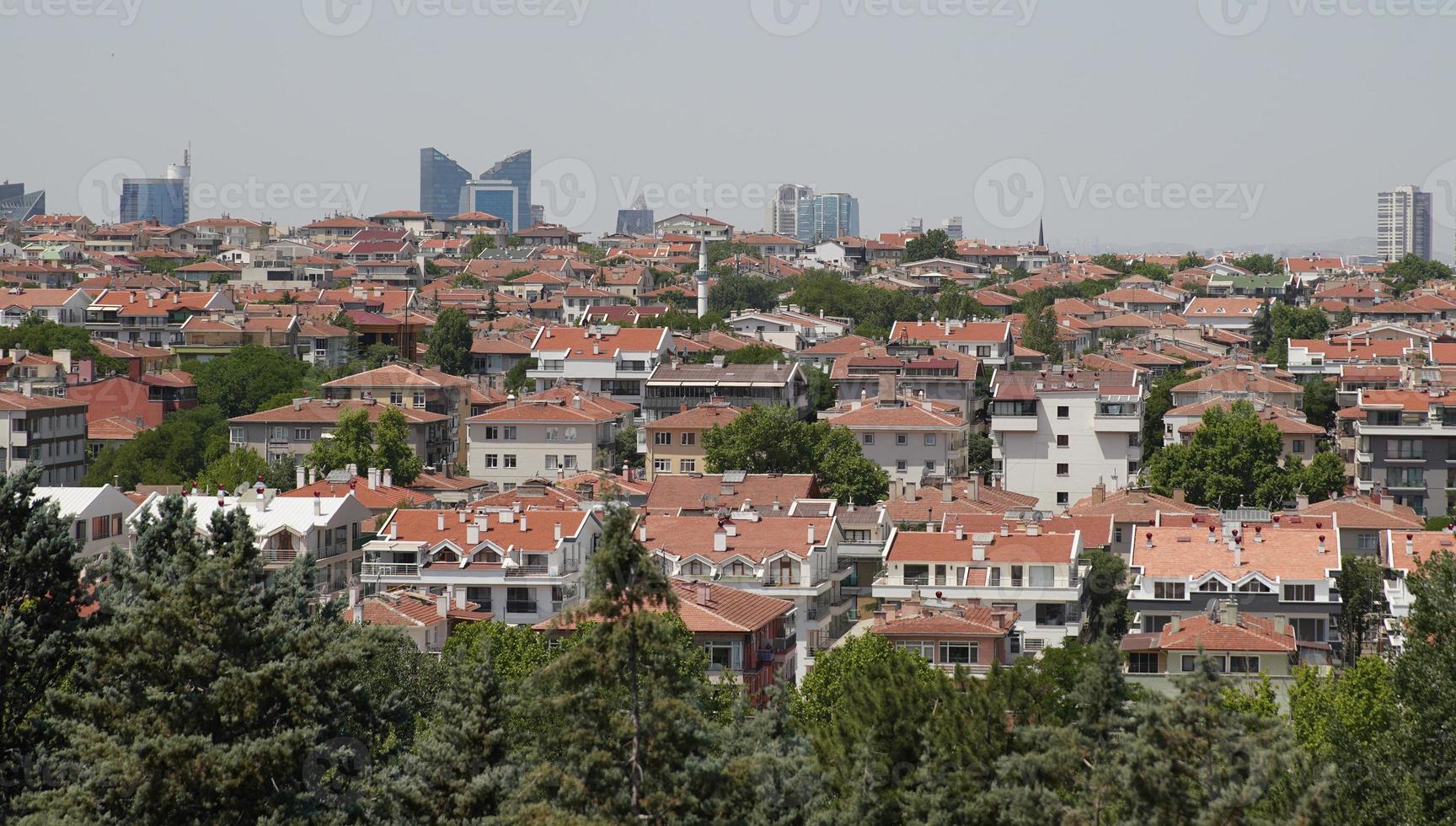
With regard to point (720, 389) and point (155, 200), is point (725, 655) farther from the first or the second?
point (155, 200)

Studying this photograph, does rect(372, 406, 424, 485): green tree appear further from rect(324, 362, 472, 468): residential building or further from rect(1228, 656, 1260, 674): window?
rect(1228, 656, 1260, 674): window

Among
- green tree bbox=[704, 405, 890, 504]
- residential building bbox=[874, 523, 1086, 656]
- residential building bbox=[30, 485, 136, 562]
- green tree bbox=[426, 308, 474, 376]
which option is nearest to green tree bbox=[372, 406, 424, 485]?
green tree bbox=[704, 405, 890, 504]

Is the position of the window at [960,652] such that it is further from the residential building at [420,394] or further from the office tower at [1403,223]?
the office tower at [1403,223]

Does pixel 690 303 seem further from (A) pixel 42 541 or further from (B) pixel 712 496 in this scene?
(A) pixel 42 541

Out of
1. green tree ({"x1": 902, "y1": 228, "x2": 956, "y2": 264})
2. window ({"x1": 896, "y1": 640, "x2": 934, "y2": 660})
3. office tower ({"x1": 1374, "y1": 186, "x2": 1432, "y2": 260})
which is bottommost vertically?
window ({"x1": 896, "y1": 640, "x2": 934, "y2": 660})

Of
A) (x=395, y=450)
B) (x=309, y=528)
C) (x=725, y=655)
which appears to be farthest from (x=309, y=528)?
(x=395, y=450)

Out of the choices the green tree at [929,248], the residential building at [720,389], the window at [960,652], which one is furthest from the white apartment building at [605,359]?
the green tree at [929,248]

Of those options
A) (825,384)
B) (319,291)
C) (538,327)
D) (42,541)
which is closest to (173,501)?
(42,541)
